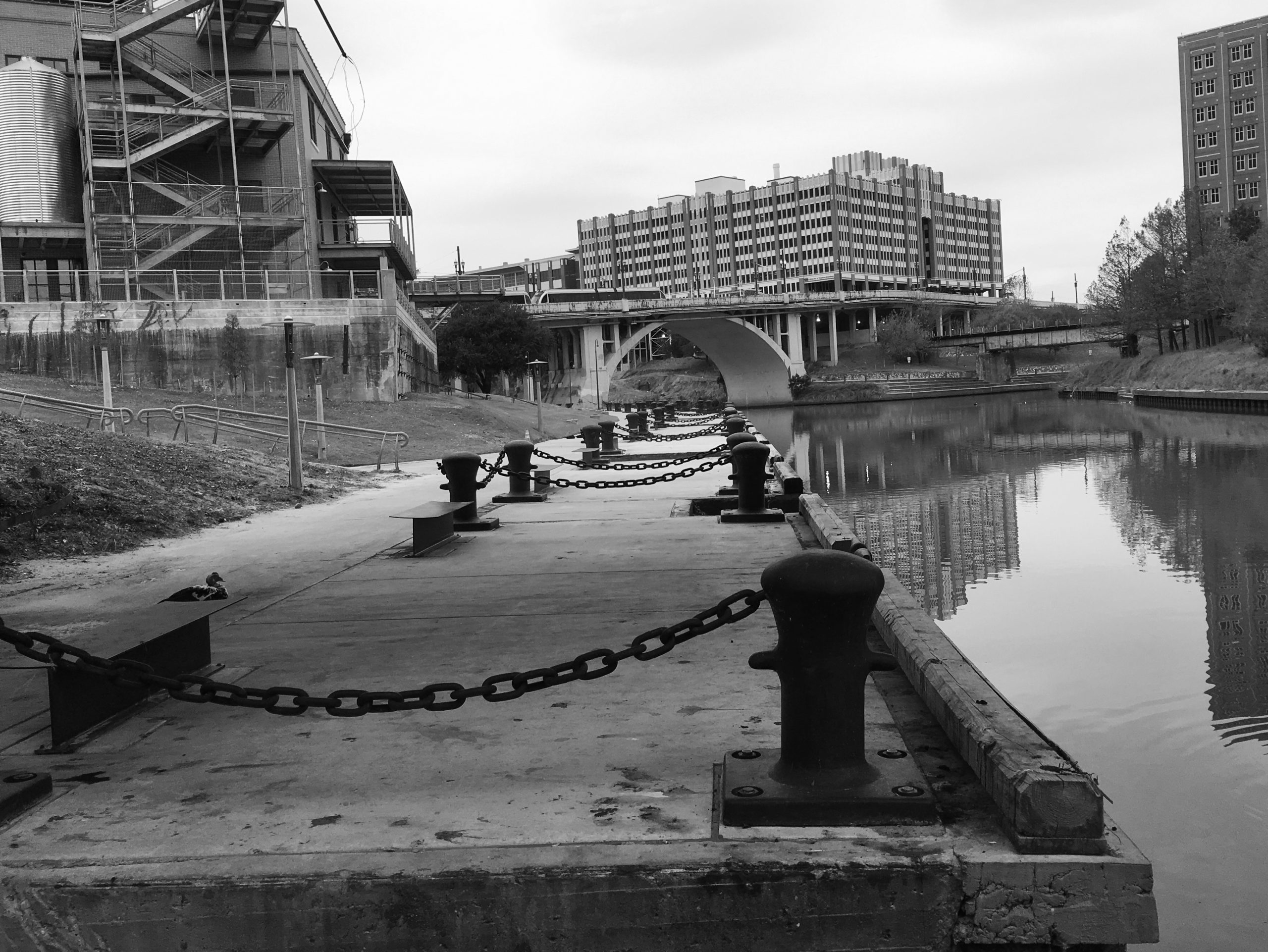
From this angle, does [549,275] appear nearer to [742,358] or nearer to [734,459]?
[742,358]

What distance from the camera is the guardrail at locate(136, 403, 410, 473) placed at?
973 inches

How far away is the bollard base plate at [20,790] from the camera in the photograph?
4207mm

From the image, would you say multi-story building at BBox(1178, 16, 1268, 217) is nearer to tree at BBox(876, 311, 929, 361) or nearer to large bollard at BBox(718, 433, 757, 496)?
tree at BBox(876, 311, 929, 361)

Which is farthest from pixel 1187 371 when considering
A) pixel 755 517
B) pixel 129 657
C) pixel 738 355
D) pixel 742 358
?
pixel 129 657

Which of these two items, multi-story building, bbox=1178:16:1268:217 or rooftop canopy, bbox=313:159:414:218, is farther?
multi-story building, bbox=1178:16:1268:217

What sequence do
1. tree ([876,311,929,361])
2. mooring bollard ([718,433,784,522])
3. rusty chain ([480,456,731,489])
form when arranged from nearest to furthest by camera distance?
mooring bollard ([718,433,784,522]), rusty chain ([480,456,731,489]), tree ([876,311,929,361])

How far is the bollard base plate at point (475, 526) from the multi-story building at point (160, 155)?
28769 millimetres

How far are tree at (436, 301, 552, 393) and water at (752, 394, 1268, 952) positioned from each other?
2035 inches

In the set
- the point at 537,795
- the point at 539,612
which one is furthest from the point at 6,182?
the point at 537,795

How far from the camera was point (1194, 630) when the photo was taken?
11070mm

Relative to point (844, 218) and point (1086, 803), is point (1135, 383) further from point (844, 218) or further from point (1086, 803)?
point (844, 218)

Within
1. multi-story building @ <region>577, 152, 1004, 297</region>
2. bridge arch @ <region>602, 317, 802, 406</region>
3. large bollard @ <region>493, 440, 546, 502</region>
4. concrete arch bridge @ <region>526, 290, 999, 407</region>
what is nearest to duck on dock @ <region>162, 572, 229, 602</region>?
large bollard @ <region>493, 440, 546, 502</region>

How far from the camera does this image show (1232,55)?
104 m

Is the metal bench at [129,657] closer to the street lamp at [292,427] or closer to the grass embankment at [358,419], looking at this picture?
the street lamp at [292,427]
